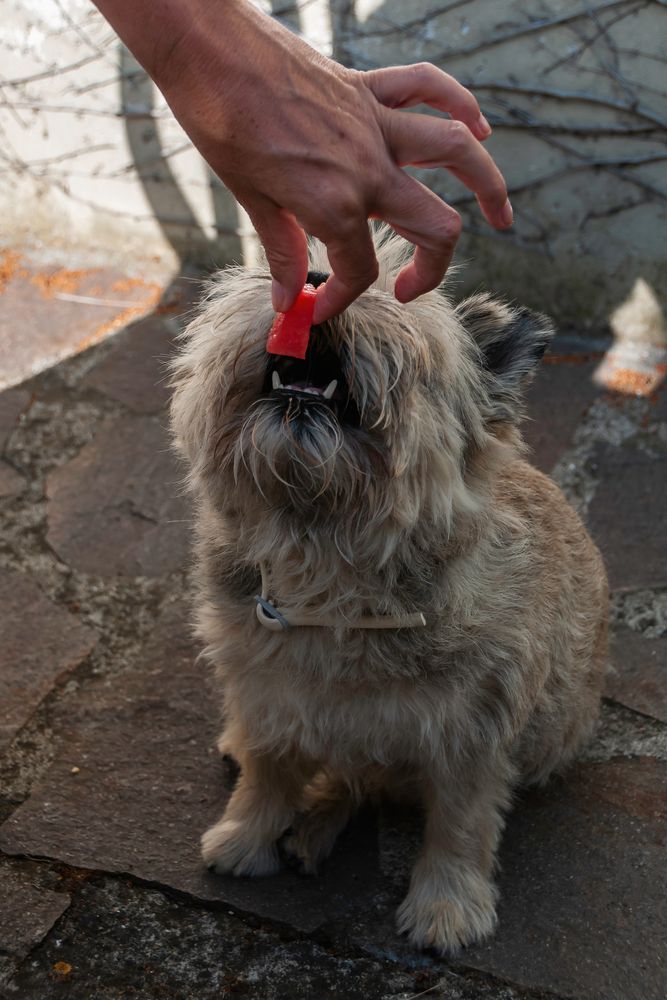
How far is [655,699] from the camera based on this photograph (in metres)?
2.80

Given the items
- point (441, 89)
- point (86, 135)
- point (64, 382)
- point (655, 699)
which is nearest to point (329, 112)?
point (441, 89)

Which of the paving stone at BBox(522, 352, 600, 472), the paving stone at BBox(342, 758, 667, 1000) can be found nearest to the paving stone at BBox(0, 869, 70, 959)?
the paving stone at BBox(342, 758, 667, 1000)

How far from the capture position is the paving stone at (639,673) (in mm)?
2801

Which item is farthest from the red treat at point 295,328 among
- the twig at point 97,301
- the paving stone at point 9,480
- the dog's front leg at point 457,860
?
the twig at point 97,301

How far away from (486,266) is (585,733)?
7.89 ft

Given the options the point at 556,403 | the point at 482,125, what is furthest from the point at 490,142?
Answer: the point at 482,125

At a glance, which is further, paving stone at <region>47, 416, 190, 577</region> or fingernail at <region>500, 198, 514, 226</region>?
paving stone at <region>47, 416, 190, 577</region>

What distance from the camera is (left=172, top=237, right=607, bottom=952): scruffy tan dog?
6.30 feet

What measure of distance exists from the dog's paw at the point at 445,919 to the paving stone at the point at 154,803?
0.46 feet

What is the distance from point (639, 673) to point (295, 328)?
5.53 feet

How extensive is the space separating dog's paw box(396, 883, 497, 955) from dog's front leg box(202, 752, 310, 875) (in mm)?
353

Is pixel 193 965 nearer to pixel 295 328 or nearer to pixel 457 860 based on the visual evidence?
pixel 457 860

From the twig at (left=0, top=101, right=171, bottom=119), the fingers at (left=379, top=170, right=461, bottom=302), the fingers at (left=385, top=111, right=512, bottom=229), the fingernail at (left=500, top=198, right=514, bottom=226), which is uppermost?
the twig at (left=0, top=101, right=171, bottom=119)

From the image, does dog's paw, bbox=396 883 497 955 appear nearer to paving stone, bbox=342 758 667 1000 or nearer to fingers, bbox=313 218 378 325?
paving stone, bbox=342 758 667 1000
